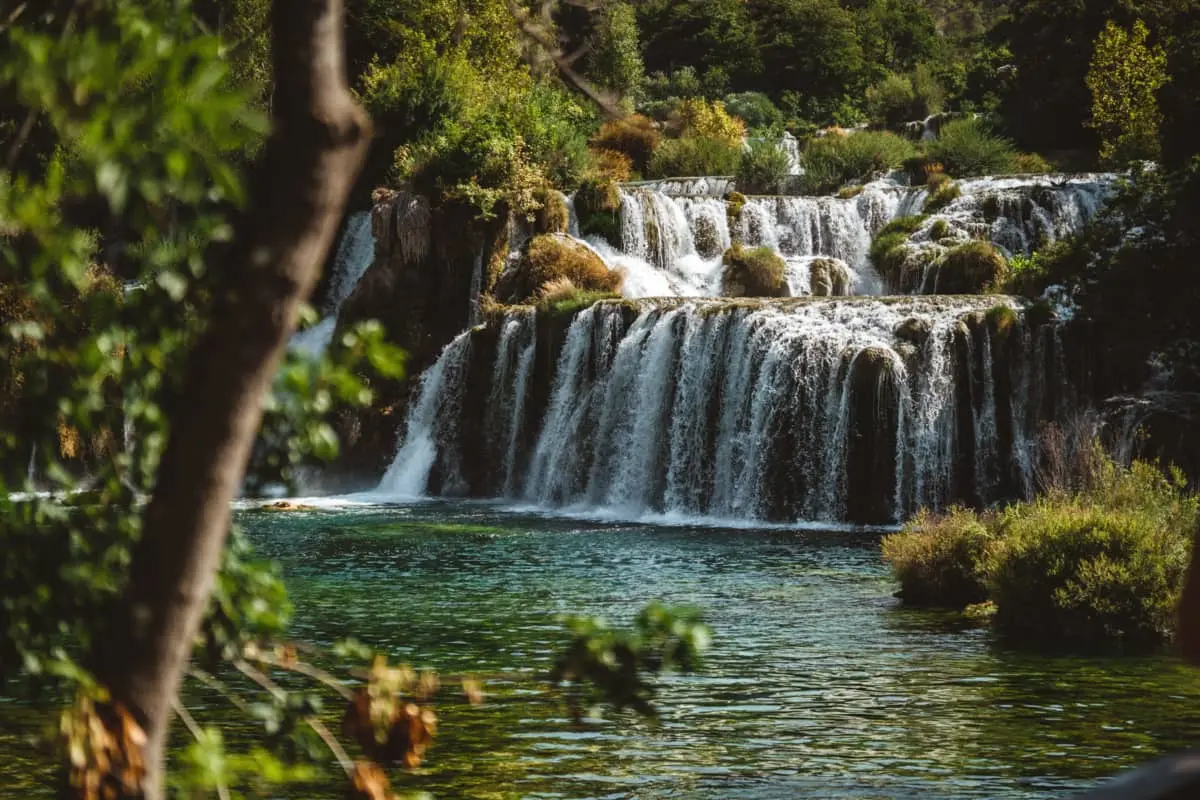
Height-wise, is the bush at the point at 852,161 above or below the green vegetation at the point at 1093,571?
above

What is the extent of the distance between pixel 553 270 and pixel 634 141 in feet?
50.1

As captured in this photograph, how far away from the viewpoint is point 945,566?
55.4 feet

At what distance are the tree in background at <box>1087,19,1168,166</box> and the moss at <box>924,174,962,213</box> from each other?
6.34 metres

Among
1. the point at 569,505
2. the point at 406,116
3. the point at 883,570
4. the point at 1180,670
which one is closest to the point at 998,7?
the point at 406,116

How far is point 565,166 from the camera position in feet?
134

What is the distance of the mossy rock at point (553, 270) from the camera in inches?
1384

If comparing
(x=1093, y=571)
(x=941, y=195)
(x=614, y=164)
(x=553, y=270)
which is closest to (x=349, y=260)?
(x=553, y=270)

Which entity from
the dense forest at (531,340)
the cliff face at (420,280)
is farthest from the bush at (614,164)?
the cliff face at (420,280)

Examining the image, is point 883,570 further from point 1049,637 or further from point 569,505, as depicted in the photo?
point 569,505

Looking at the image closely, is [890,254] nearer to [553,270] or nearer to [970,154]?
[553,270]

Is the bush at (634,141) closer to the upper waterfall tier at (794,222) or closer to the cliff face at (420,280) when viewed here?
the upper waterfall tier at (794,222)

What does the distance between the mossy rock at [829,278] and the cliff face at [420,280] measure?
23.3 ft

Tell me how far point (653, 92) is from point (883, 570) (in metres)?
52.4

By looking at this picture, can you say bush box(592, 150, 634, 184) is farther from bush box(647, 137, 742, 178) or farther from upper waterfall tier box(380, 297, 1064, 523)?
upper waterfall tier box(380, 297, 1064, 523)
